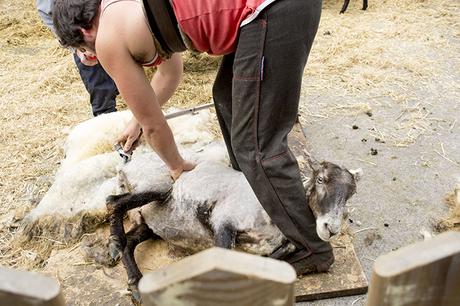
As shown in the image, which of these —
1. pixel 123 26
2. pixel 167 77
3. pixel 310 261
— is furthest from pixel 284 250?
pixel 123 26

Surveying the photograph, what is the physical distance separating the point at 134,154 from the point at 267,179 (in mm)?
1156

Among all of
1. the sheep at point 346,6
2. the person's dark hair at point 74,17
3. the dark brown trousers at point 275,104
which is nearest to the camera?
the dark brown trousers at point 275,104

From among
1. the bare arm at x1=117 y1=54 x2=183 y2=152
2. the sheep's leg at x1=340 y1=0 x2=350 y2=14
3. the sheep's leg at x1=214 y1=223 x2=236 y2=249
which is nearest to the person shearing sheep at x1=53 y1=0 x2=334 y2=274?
the sheep's leg at x1=214 y1=223 x2=236 y2=249

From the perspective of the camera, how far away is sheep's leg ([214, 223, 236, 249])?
245cm

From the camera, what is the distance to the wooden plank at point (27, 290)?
2.84 ft

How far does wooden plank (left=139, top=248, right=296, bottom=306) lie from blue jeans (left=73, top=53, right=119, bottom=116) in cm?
324

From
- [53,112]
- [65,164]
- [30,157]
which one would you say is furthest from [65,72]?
[65,164]

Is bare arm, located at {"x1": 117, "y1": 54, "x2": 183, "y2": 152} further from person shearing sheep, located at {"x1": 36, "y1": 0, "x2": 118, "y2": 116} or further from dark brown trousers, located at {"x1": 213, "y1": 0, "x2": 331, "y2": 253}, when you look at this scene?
person shearing sheep, located at {"x1": 36, "y1": 0, "x2": 118, "y2": 116}

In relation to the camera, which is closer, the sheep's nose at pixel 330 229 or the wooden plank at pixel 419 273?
the wooden plank at pixel 419 273

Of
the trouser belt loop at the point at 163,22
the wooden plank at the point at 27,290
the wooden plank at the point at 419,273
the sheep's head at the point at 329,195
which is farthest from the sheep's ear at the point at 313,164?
the wooden plank at the point at 27,290

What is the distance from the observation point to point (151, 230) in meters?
2.79

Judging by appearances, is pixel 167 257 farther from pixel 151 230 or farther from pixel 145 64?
pixel 145 64

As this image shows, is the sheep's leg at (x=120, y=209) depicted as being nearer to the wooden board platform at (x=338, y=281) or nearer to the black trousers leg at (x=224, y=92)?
the black trousers leg at (x=224, y=92)

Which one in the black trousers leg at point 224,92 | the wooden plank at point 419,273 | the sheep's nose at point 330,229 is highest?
the wooden plank at point 419,273
